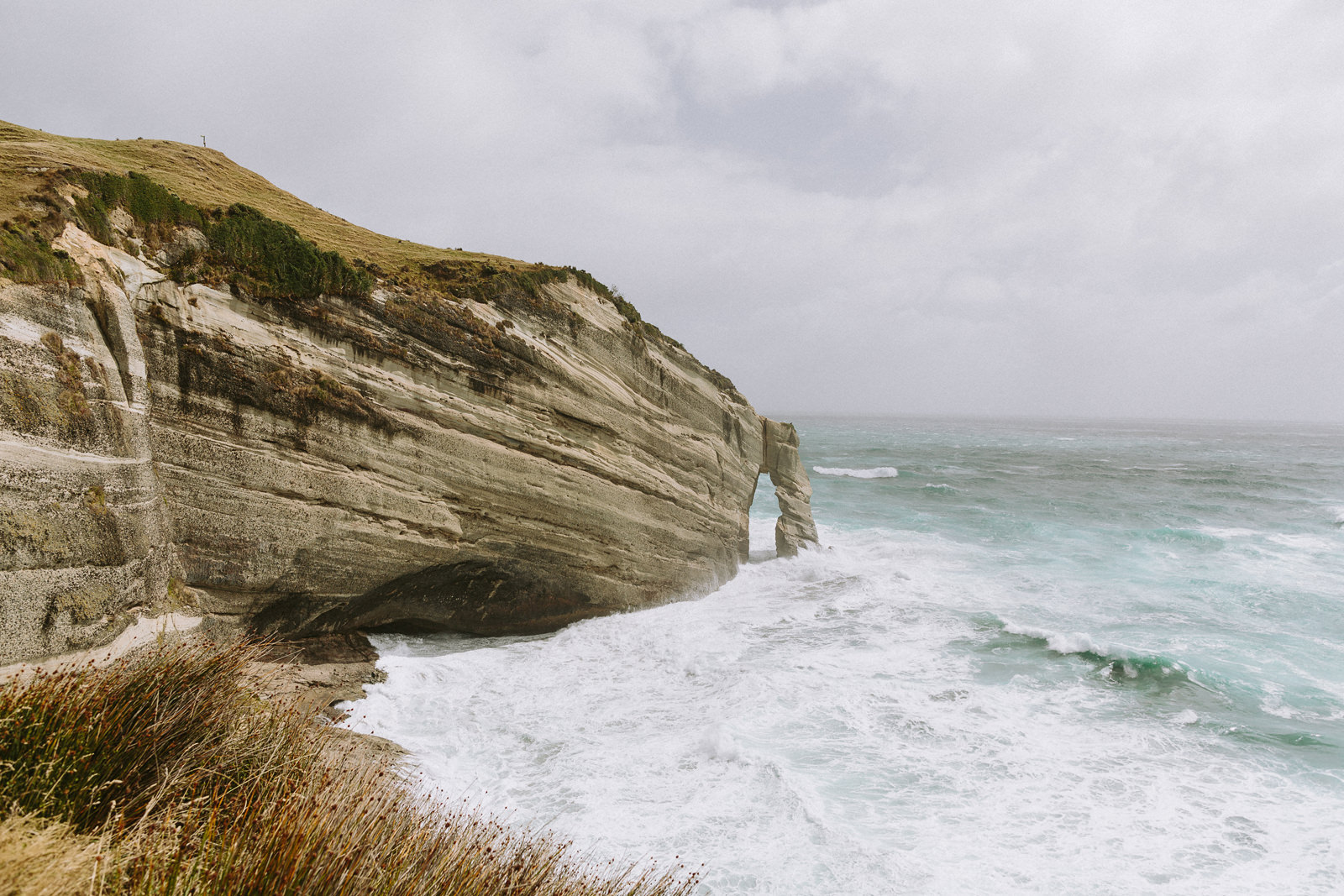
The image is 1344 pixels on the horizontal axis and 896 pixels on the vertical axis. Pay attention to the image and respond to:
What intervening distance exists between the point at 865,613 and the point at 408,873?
1350 centimetres

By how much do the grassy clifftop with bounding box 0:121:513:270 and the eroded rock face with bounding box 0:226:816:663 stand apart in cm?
103

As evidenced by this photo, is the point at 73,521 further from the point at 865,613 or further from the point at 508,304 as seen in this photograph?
the point at 865,613

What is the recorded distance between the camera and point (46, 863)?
2930mm

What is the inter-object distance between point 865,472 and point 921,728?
40537 millimetres

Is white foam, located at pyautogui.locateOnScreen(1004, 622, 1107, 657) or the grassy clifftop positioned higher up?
the grassy clifftop

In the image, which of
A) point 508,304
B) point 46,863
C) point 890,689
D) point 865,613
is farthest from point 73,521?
point 865,613

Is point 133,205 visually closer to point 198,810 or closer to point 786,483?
point 198,810

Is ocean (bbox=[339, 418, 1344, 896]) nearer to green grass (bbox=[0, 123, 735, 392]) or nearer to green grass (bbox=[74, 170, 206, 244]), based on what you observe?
green grass (bbox=[0, 123, 735, 392])

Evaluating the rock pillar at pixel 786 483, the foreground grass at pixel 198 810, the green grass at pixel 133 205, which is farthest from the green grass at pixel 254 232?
the rock pillar at pixel 786 483

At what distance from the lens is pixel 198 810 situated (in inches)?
153

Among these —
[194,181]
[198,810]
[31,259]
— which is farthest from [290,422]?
[198,810]

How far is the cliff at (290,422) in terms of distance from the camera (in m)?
7.54

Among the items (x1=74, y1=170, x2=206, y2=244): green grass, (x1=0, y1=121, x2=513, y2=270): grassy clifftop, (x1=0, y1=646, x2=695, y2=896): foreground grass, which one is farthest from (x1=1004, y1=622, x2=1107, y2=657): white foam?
(x1=74, y1=170, x2=206, y2=244): green grass

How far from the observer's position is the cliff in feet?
24.7
